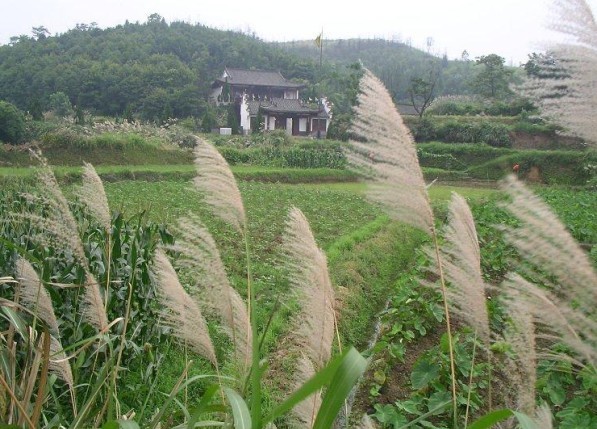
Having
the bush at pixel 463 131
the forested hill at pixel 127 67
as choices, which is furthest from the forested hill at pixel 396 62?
the forested hill at pixel 127 67

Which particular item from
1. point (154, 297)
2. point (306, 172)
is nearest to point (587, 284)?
point (154, 297)

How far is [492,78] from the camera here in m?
37.1

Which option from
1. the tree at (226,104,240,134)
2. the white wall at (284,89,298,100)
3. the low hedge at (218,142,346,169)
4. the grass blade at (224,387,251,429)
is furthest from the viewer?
the white wall at (284,89,298,100)

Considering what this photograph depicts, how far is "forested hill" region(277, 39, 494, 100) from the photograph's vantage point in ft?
166

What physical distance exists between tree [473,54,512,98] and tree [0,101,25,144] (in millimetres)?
27774

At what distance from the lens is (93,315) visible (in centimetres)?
163

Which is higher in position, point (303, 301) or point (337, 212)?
point (303, 301)

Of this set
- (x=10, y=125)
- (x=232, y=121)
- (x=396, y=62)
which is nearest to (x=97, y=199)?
(x=10, y=125)

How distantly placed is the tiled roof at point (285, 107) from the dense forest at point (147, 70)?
1280 mm

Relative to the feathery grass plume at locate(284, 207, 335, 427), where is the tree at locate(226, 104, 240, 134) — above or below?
below

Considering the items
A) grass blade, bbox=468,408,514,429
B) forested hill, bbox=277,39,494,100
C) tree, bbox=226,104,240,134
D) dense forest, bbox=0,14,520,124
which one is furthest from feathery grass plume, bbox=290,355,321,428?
forested hill, bbox=277,39,494,100

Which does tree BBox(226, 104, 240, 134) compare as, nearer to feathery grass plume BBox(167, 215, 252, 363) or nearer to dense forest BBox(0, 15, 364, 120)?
dense forest BBox(0, 15, 364, 120)

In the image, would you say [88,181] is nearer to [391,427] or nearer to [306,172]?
[391,427]

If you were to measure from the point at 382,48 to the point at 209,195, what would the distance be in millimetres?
92767
